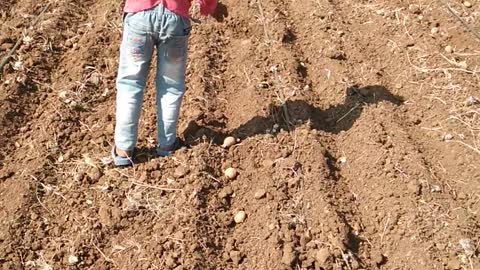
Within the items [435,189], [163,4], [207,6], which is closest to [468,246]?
[435,189]

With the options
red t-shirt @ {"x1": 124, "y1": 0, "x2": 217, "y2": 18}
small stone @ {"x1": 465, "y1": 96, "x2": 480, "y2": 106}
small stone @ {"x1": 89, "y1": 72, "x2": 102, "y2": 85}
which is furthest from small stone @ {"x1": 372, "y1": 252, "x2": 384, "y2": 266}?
small stone @ {"x1": 89, "y1": 72, "x2": 102, "y2": 85}

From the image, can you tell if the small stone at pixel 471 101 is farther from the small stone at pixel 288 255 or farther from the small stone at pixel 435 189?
the small stone at pixel 288 255

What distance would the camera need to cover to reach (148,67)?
3.51 metres

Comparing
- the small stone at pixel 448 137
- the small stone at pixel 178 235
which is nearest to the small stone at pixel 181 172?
the small stone at pixel 178 235

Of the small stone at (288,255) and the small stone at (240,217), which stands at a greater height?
the small stone at (240,217)

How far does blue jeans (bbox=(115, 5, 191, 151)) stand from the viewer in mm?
3277

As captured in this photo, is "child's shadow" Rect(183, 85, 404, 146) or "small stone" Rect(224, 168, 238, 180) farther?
"child's shadow" Rect(183, 85, 404, 146)

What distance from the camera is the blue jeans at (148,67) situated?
328 cm

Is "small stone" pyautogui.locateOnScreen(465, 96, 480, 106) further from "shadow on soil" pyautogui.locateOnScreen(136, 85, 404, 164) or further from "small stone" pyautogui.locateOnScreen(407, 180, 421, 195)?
"small stone" pyautogui.locateOnScreen(407, 180, 421, 195)

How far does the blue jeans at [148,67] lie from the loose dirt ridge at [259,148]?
0.24 meters

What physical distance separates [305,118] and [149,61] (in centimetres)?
116

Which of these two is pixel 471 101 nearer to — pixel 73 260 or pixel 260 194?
pixel 260 194

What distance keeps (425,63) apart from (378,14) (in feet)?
2.45

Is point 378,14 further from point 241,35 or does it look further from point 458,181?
point 458,181
